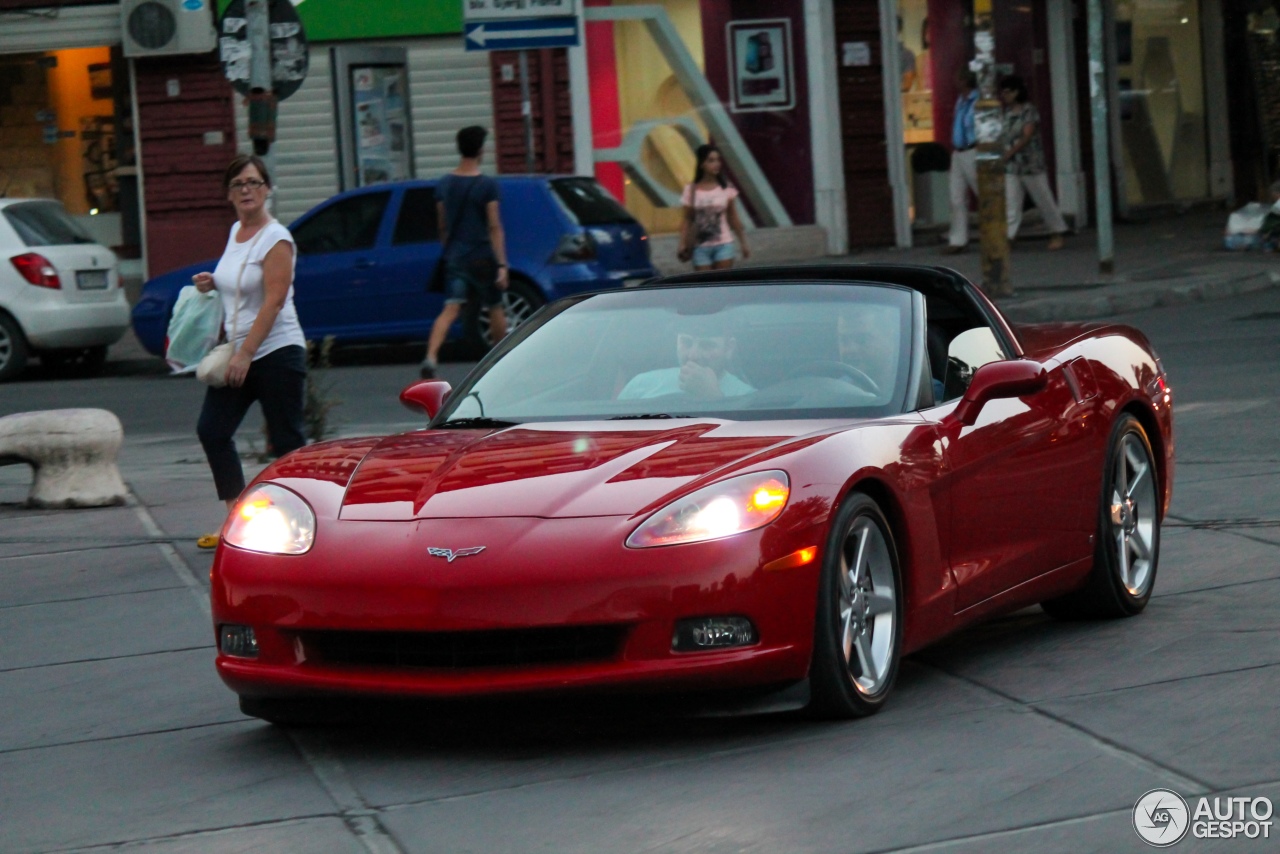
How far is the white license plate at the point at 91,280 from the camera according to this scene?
59.9 feet

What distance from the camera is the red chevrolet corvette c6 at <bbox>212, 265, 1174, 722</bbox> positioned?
16.9 feet

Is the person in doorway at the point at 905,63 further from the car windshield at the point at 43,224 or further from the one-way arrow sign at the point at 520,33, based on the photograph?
the car windshield at the point at 43,224

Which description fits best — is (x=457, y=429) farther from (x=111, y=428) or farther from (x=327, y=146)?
(x=327, y=146)

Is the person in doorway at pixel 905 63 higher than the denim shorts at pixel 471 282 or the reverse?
higher

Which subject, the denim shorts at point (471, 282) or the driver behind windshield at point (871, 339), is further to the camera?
the denim shorts at point (471, 282)

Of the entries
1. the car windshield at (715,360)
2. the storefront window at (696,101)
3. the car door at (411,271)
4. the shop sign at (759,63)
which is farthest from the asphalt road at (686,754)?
the shop sign at (759,63)

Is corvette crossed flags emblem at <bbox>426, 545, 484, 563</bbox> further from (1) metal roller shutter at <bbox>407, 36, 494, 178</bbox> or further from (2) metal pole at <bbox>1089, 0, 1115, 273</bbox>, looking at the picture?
(1) metal roller shutter at <bbox>407, 36, 494, 178</bbox>

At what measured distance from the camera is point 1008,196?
2427cm

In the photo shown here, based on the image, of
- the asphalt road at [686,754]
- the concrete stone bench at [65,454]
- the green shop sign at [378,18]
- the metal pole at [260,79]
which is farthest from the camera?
the green shop sign at [378,18]

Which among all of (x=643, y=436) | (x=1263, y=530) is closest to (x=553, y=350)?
(x=643, y=436)

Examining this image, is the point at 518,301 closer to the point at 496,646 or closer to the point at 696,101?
the point at 696,101

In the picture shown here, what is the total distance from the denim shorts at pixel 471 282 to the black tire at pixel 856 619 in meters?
10.0

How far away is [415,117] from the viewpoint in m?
24.5

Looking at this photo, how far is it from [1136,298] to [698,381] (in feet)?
42.6
